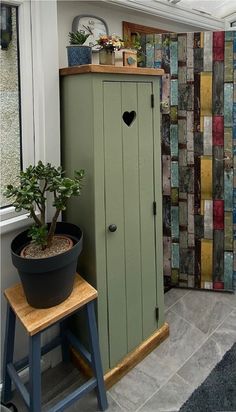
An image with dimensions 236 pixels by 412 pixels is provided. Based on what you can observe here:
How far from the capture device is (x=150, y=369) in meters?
1.89

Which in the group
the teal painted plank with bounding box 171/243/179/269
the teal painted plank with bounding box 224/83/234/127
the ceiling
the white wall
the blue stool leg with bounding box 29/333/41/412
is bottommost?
the blue stool leg with bounding box 29/333/41/412

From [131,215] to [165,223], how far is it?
875 millimetres

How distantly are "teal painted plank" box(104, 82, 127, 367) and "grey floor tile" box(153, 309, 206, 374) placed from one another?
255 mm

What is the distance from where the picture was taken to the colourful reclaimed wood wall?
2.31 meters

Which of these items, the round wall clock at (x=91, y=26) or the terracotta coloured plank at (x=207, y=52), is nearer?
the round wall clock at (x=91, y=26)

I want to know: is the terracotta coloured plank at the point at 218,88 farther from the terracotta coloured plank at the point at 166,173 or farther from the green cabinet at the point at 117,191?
the green cabinet at the point at 117,191

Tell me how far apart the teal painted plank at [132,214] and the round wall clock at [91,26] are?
1.30 ft

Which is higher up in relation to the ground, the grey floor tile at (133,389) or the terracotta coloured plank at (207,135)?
the terracotta coloured plank at (207,135)

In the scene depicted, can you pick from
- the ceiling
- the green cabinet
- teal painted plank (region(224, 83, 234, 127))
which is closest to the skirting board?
the green cabinet

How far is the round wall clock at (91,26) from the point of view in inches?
73.1

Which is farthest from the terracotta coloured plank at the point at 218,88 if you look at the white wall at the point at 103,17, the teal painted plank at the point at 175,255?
the teal painted plank at the point at 175,255

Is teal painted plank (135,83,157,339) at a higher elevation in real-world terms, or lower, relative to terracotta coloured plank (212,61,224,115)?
lower

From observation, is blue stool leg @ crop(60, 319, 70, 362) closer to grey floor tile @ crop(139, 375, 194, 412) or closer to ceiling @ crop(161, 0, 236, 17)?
grey floor tile @ crop(139, 375, 194, 412)

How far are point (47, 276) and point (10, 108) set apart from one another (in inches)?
32.9
